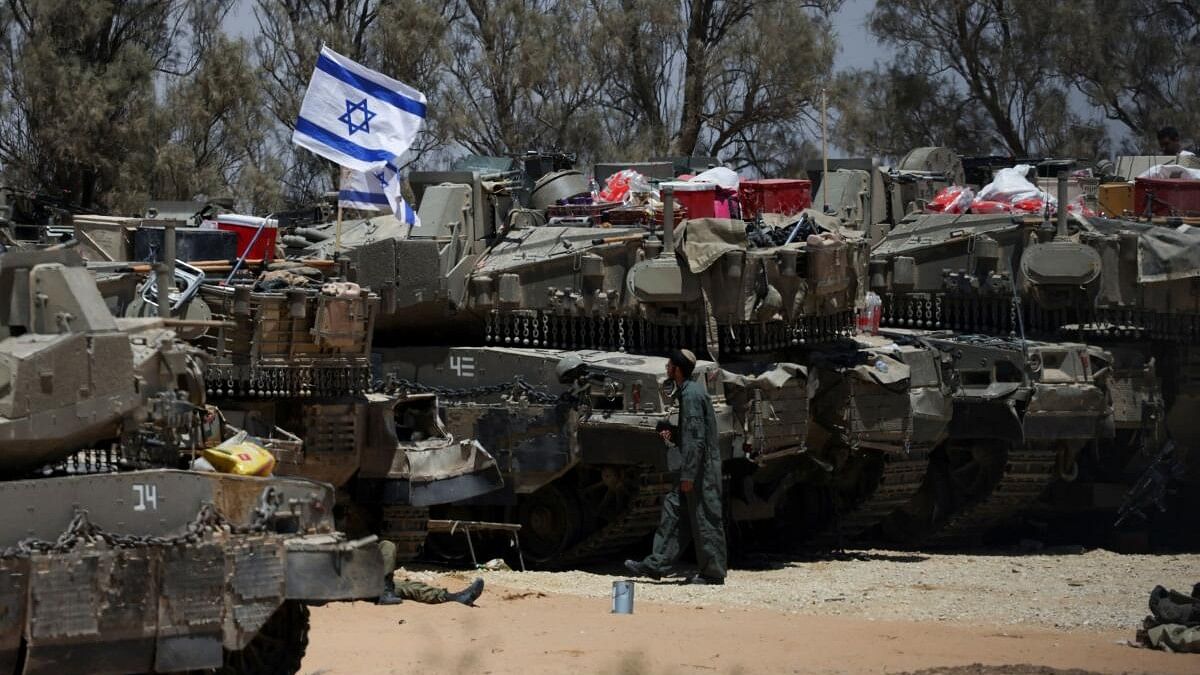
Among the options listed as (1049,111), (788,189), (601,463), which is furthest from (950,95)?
(601,463)

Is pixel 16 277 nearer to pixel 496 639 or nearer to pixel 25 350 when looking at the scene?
pixel 25 350

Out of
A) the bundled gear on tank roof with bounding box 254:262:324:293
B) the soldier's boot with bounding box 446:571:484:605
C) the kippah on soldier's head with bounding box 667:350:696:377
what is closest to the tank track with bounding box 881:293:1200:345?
the kippah on soldier's head with bounding box 667:350:696:377

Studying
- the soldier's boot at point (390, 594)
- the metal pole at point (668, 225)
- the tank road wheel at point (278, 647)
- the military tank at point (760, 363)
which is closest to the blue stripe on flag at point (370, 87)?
the military tank at point (760, 363)

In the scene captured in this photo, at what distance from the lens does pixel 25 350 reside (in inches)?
333

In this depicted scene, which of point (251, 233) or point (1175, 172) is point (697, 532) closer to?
point (251, 233)

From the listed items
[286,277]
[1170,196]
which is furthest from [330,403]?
[1170,196]

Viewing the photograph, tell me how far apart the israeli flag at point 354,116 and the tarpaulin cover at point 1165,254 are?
6237mm

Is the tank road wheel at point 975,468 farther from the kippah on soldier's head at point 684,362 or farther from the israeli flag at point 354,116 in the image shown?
the israeli flag at point 354,116

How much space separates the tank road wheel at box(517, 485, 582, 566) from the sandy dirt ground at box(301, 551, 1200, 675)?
0.55 meters

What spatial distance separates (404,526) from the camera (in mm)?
14312

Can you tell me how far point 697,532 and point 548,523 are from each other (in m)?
2.25

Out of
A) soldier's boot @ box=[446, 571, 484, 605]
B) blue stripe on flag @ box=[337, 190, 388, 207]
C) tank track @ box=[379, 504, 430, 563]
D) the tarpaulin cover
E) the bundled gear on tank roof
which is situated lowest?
soldier's boot @ box=[446, 571, 484, 605]

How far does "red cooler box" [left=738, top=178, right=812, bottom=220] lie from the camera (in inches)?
699

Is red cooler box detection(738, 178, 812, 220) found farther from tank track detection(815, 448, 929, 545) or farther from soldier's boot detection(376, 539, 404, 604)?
soldier's boot detection(376, 539, 404, 604)
